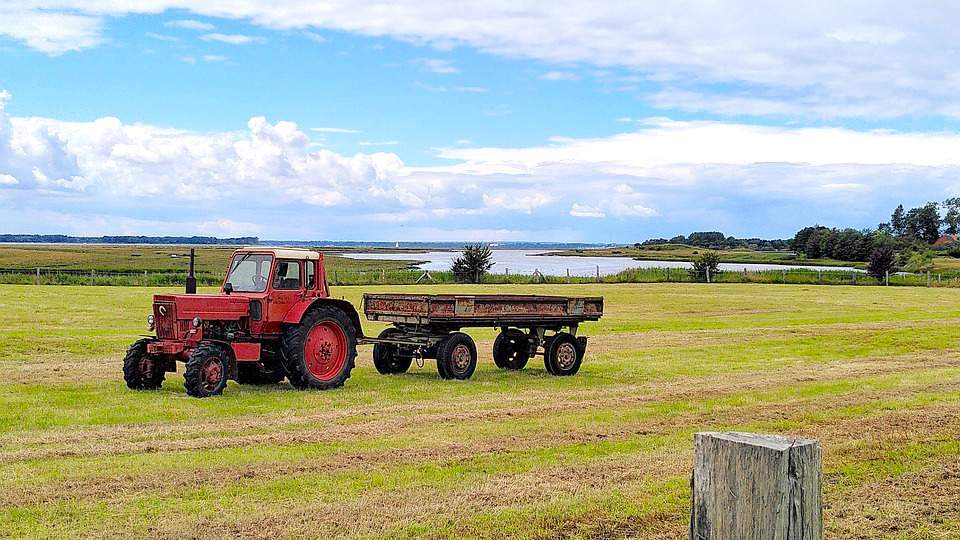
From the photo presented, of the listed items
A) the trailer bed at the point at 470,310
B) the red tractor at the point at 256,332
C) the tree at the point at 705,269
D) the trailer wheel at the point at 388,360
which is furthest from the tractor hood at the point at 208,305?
the tree at the point at 705,269

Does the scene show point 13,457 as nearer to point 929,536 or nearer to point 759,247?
point 929,536

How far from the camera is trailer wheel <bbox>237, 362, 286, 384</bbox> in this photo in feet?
51.9

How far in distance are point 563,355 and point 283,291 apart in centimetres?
557

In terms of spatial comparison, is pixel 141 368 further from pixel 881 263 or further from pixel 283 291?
pixel 881 263

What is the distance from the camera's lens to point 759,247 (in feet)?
620

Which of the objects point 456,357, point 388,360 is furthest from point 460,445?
point 388,360

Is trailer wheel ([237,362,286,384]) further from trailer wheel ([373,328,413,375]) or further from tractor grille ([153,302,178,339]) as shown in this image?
trailer wheel ([373,328,413,375])

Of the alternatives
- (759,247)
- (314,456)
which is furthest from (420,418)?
(759,247)

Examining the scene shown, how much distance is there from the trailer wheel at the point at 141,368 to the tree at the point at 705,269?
5020cm

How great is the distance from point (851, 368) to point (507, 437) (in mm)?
10407

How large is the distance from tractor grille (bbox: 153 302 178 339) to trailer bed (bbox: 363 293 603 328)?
12.4 ft

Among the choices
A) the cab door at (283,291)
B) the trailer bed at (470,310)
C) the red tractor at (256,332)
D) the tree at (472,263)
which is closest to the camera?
the red tractor at (256,332)

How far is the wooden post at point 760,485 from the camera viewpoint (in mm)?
3707

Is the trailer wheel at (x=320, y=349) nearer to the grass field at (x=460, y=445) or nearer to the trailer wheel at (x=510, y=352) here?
the grass field at (x=460, y=445)
